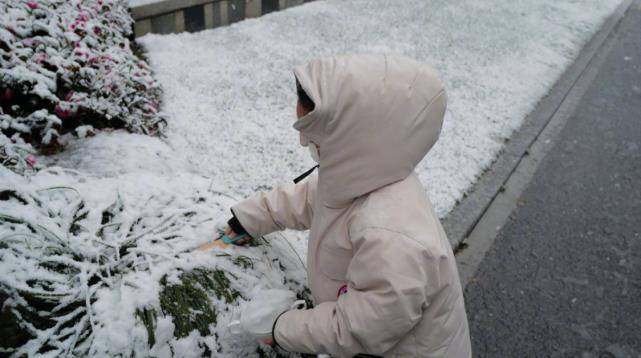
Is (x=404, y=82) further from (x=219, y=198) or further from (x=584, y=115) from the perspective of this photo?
(x=584, y=115)

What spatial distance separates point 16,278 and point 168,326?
504 mm

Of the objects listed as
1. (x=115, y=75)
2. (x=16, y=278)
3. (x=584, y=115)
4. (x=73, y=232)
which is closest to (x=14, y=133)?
(x=115, y=75)

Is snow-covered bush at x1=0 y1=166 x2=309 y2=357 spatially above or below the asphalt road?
above

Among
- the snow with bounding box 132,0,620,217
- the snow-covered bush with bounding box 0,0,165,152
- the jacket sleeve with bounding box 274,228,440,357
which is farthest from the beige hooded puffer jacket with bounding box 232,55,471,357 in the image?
the snow-covered bush with bounding box 0,0,165,152

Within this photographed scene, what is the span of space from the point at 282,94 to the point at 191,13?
1451 mm

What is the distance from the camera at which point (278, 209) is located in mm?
1957

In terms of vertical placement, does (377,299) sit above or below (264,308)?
above

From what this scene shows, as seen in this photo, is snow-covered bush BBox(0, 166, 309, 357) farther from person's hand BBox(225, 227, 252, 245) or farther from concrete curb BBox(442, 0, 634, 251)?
concrete curb BBox(442, 0, 634, 251)

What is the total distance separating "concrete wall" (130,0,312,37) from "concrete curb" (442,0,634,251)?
3.13 m

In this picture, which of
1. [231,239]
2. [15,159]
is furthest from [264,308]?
[15,159]

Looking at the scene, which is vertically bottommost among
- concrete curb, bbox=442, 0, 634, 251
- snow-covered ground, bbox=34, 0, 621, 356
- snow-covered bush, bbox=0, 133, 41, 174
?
concrete curb, bbox=442, 0, 634, 251

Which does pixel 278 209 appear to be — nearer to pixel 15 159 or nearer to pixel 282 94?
pixel 15 159

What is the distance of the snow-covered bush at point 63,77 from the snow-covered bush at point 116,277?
80 cm

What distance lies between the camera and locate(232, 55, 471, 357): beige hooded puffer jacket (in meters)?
1.33
